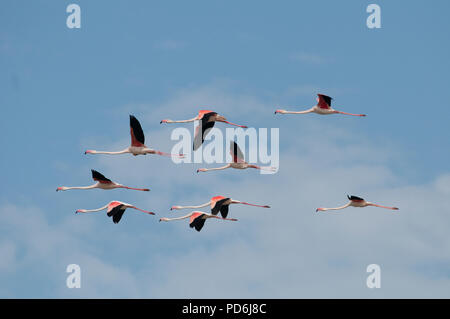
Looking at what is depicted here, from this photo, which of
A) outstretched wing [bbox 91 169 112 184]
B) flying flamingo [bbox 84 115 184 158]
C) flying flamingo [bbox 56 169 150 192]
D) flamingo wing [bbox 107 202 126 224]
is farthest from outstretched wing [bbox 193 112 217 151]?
flamingo wing [bbox 107 202 126 224]

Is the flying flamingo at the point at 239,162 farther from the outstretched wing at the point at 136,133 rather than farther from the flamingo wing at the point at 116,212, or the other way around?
the flamingo wing at the point at 116,212

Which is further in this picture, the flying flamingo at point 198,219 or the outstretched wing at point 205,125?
the flying flamingo at point 198,219

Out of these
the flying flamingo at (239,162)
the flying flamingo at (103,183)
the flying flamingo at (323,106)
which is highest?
the flying flamingo at (323,106)

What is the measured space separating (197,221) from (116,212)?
3771 mm

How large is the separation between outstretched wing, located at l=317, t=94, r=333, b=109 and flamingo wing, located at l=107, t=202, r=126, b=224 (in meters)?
10.2

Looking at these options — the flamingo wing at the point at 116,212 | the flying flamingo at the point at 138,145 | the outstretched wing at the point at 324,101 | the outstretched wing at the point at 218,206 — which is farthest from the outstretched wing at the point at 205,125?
the outstretched wing at the point at 324,101

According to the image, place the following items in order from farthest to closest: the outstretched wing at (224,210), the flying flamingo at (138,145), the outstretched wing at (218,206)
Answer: the outstretched wing at (224,210) < the flying flamingo at (138,145) < the outstretched wing at (218,206)

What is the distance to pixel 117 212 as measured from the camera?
59938mm

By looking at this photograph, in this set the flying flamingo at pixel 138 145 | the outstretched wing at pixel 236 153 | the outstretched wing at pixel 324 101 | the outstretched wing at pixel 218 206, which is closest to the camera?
the outstretched wing at pixel 218 206

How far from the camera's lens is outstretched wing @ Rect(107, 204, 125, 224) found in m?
59.6

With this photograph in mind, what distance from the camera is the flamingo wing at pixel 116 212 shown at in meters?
59.6

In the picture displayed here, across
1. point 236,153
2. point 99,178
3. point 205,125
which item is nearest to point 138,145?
point 99,178

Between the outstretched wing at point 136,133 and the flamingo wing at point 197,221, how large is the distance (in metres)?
4.41
